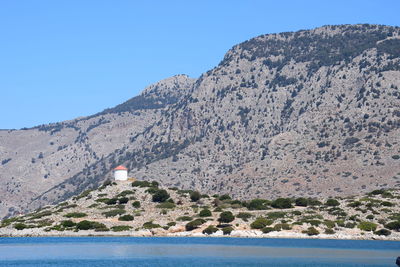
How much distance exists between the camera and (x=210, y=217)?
117m

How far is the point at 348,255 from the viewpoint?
75.1 meters

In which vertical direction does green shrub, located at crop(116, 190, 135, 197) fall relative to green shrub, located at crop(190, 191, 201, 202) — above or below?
above

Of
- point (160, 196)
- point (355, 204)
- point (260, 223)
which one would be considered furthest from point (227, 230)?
point (160, 196)

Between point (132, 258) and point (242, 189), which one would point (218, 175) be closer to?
point (242, 189)

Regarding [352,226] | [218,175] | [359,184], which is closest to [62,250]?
[352,226]

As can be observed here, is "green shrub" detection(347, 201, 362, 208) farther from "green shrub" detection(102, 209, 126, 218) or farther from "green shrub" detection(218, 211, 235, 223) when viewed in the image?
"green shrub" detection(102, 209, 126, 218)

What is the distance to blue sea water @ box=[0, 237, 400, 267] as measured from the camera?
64.9 metres

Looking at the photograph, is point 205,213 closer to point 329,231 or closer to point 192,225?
point 192,225

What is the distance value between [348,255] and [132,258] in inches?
935

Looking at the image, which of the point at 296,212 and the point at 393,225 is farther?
the point at 296,212

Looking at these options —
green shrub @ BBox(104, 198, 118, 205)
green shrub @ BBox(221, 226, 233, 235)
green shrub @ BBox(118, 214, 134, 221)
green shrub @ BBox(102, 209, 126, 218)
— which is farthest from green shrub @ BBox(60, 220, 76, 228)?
green shrub @ BBox(221, 226, 233, 235)

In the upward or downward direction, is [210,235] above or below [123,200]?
below

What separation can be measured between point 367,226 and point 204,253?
135 ft

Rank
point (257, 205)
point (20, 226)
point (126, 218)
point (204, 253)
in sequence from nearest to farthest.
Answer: point (204, 253) → point (20, 226) → point (126, 218) → point (257, 205)
